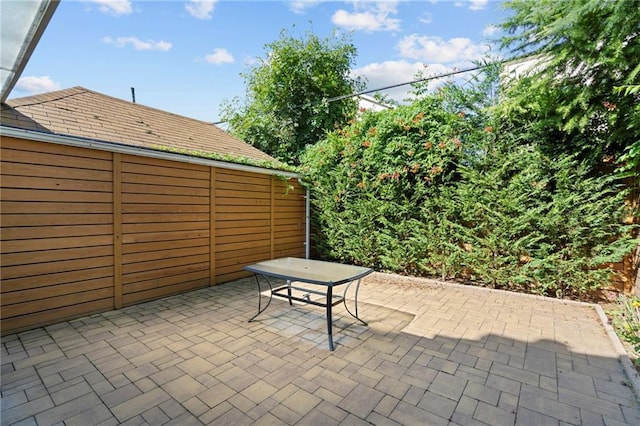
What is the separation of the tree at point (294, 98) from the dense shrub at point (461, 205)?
173 inches

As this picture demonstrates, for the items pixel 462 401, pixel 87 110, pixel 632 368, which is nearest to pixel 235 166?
pixel 87 110

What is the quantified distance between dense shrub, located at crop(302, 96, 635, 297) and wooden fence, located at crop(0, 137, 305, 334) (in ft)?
7.02

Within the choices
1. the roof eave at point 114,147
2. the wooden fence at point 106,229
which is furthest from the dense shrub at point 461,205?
the wooden fence at point 106,229

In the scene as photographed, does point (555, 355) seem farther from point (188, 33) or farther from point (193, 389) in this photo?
point (188, 33)

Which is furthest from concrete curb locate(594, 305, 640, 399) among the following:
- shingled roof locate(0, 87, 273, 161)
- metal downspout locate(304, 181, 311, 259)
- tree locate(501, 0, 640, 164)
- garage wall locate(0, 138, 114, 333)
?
shingled roof locate(0, 87, 273, 161)

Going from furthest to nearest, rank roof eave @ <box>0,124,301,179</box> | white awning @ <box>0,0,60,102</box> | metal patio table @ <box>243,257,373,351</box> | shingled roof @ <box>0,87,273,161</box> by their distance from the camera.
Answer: shingled roof @ <box>0,87,273,161</box>, roof eave @ <box>0,124,301,179</box>, metal patio table @ <box>243,257,373,351</box>, white awning @ <box>0,0,60,102</box>

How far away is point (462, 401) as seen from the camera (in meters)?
2.08

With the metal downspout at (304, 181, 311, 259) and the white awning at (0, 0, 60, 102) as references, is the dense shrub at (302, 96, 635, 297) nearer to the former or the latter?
the metal downspout at (304, 181, 311, 259)

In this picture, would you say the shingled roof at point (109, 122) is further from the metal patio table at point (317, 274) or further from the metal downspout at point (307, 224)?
the metal patio table at point (317, 274)

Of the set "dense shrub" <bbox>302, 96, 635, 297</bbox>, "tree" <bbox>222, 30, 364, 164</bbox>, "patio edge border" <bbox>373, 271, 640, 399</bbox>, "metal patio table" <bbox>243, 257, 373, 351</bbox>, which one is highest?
"tree" <bbox>222, 30, 364, 164</bbox>

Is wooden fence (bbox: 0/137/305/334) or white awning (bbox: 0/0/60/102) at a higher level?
white awning (bbox: 0/0/60/102)

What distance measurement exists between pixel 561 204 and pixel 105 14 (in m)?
7.83

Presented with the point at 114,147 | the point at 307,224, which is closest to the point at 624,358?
the point at 307,224

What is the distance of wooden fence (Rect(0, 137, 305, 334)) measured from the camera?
3123 mm
